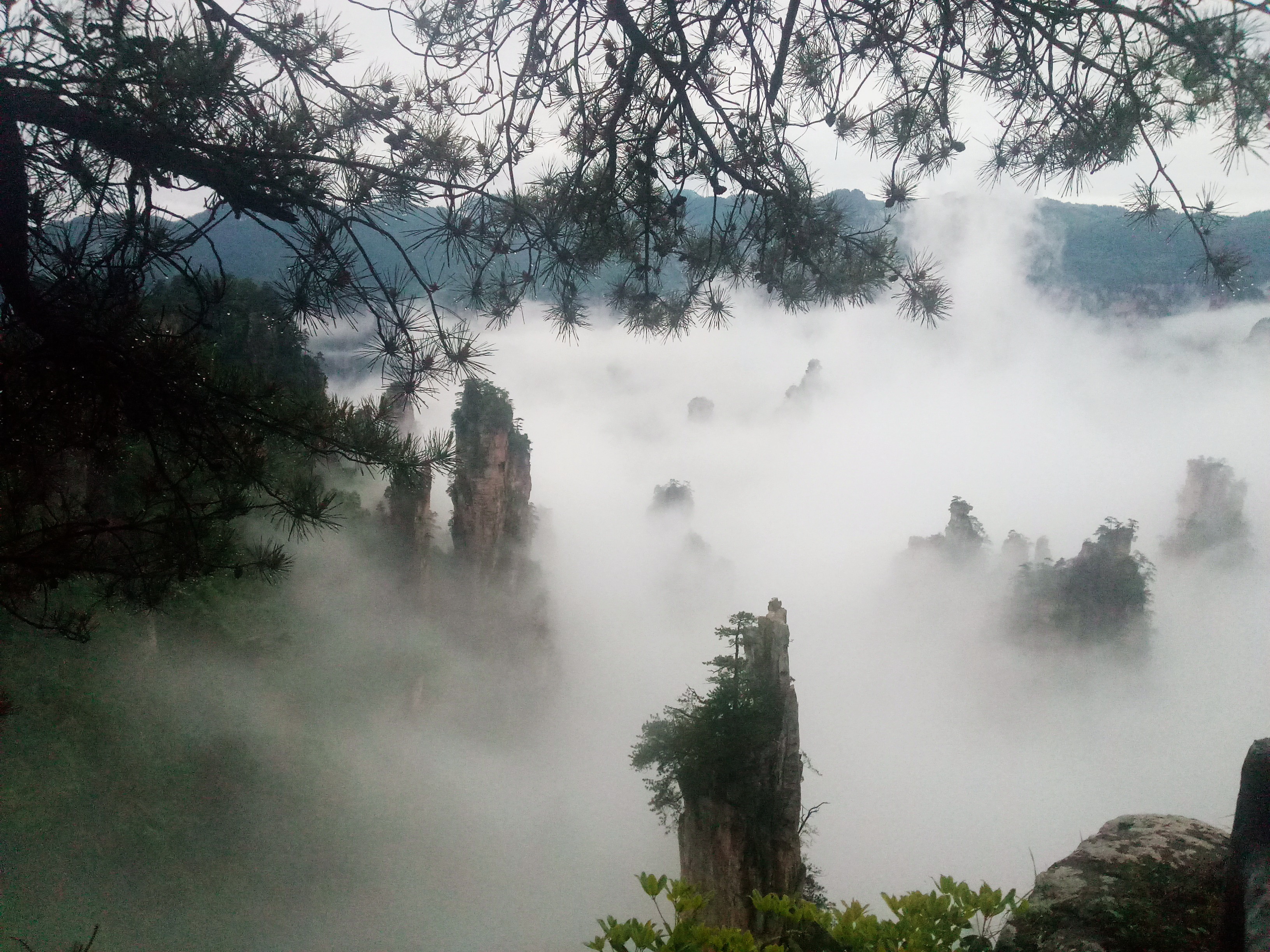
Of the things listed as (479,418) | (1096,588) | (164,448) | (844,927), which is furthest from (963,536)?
(164,448)

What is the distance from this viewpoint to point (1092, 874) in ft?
5.57

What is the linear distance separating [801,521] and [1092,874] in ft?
178

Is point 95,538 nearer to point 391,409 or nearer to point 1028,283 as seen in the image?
point 391,409

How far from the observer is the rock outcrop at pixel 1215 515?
2745 centimetres

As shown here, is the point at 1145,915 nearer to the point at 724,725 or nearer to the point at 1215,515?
the point at 724,725

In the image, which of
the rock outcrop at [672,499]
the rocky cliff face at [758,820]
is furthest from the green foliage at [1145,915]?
the rock outcrop at [672,499]

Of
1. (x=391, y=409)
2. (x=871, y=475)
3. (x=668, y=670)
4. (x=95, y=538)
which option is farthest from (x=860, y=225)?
(x=871, y=475)

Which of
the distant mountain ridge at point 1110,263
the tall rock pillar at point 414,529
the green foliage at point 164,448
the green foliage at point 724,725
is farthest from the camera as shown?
the tall rock pillar at point 414,529

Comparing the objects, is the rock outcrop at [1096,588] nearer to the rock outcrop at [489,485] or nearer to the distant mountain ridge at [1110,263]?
the distant mountain ridge at [1110,263]

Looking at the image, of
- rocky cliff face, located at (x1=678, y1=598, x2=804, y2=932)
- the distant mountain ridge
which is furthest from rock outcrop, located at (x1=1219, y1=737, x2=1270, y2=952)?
the distant mountain ridge

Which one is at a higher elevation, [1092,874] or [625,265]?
[625,265]

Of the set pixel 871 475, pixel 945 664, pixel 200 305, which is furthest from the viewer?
pixel 871 475

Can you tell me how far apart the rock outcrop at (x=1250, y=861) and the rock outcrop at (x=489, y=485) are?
17707mm

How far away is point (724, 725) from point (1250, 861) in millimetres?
7646
